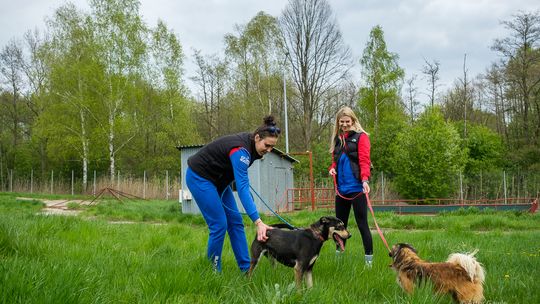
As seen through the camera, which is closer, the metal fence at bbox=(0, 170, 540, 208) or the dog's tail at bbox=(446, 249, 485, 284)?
the dog's tail at bbox=(446, 249, 485, 284)

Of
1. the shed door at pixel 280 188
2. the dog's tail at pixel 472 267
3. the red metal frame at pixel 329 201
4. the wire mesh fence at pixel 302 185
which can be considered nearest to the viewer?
the dog's tail at pixel 472 267

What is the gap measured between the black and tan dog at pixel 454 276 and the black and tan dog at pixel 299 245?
963 millimetres

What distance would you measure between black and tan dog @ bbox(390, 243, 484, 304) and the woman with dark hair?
4.94 feet

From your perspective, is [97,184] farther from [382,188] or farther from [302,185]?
[382,188]

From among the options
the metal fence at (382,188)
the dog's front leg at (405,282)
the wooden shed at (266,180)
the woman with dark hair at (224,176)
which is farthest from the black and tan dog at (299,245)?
the metal fence at (382,188)

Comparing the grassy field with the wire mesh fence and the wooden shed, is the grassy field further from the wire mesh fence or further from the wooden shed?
the wire mesh fence

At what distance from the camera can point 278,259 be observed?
4.90 meters

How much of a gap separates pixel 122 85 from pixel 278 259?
31297 millimetres

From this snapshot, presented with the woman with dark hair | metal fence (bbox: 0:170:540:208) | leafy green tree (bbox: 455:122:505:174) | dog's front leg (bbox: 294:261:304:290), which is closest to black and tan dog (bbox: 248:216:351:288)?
dog's front leg (bbox: 294:261:304:290)

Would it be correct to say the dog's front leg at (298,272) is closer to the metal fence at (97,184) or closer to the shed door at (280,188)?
the shed door at (280,188)

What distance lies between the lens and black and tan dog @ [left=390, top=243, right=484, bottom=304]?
380cm

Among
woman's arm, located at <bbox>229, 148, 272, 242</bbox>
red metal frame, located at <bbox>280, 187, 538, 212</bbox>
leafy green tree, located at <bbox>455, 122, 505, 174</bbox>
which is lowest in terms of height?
red metal frame, located at <bbox>280, 187, 538, 212</bbox>

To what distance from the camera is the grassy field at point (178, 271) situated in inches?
127

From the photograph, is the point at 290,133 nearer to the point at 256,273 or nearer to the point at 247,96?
the point at 247,96
